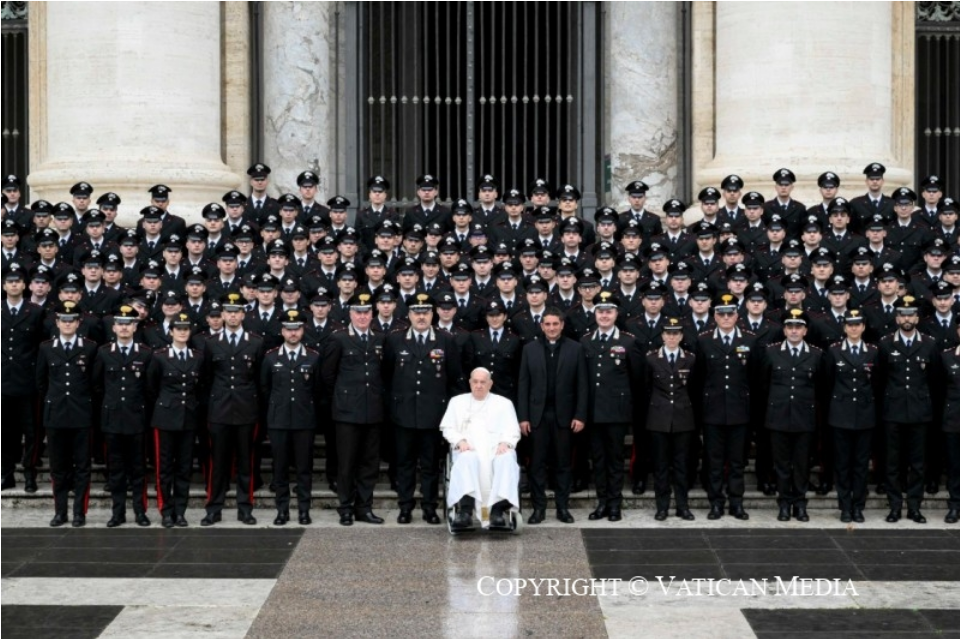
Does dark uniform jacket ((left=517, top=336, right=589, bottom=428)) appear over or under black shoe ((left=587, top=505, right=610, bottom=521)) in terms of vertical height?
over

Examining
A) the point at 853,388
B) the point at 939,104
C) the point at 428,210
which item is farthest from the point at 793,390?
the point at 939,104

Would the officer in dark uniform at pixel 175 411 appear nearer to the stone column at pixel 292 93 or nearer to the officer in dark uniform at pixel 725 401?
the officer in dark uniform at pixel 725 401

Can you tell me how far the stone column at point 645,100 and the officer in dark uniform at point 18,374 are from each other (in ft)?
25.5

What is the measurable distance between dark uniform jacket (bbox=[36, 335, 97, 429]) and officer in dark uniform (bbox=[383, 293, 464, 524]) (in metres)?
2.49

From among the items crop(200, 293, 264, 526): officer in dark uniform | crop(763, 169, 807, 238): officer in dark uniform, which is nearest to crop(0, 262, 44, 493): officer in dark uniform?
crop(200, 293, 264, 526): officer in dark uniform

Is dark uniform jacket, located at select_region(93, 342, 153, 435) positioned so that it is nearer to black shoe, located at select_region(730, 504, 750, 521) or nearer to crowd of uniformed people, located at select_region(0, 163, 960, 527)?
crowd of uniformed people, located at select_region(0, 163, 960, 527)

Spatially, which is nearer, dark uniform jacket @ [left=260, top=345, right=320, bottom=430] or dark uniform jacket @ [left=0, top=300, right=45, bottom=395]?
dark uniform jacket @ [left=260, top=345, right=320, bottom=430]

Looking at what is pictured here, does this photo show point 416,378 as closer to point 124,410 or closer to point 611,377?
point 611,377

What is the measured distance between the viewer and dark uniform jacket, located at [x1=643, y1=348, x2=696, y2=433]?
45.8ft

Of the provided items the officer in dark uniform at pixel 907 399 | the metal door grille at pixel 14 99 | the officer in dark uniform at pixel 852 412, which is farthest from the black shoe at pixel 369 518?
the metal door grille at pixel 14 99

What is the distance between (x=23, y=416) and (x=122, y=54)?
5.50 meters

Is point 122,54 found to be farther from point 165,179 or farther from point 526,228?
point 526,228

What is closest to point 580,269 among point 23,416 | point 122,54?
point 23,416

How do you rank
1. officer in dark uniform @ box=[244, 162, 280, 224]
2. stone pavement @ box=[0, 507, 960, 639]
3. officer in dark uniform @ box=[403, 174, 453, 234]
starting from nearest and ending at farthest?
1. stone pavement @ box=[0, 507, 960, 639]
2. officer in dark uniform @ box=[403, 174, 453, 234]
3. officer in dark uniform @ box=[244, 162, 280, 224]
